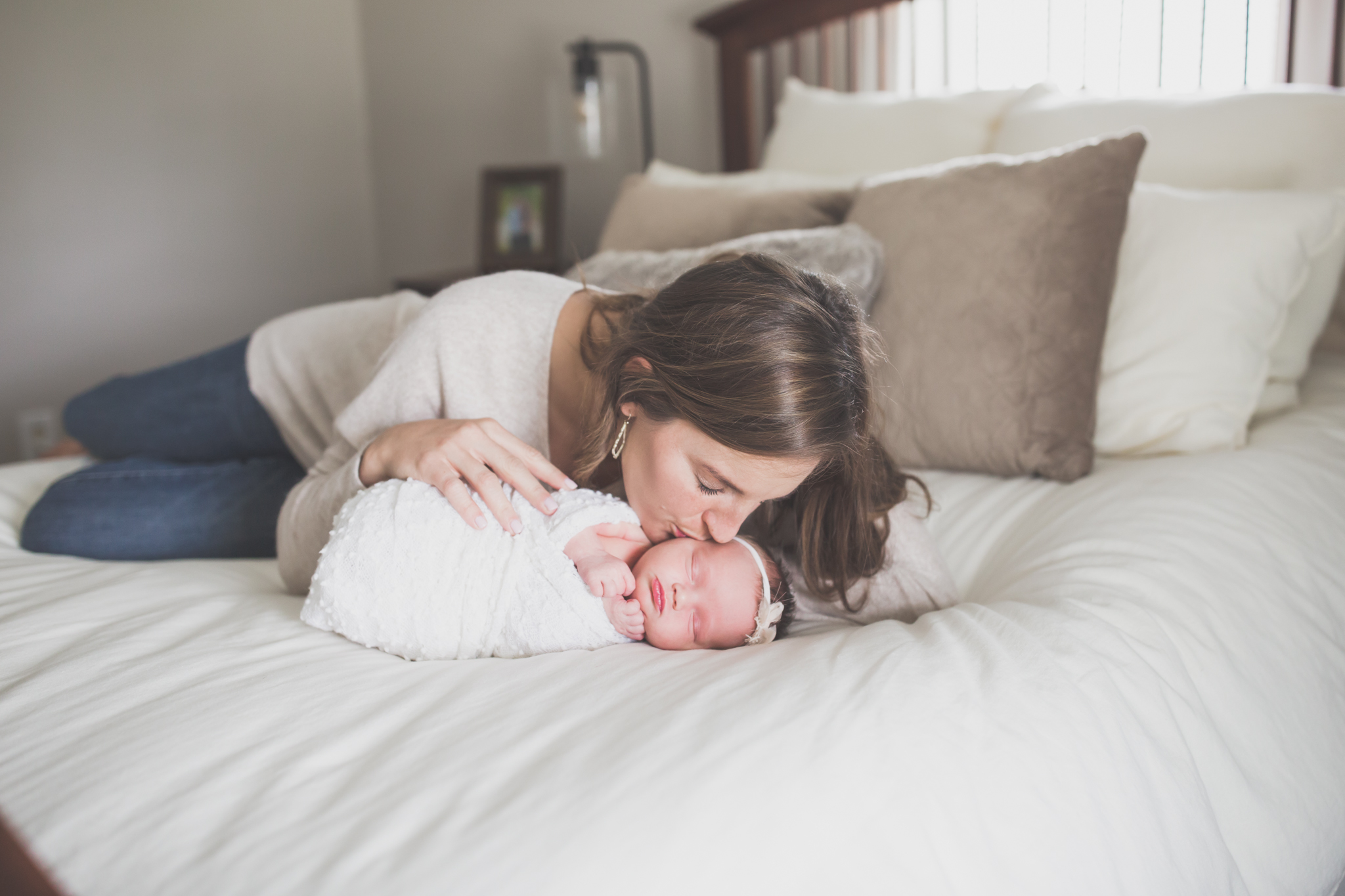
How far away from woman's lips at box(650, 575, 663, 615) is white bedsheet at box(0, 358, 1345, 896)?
9 cm

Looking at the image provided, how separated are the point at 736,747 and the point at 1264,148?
4.81 feet

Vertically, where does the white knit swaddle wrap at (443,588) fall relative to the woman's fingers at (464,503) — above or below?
below

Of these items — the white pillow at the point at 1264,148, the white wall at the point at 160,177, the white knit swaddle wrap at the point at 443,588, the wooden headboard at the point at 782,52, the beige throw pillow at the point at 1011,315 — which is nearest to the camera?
the white knit swaddle wrap at the point at 443,588

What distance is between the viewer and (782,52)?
2.55 meters

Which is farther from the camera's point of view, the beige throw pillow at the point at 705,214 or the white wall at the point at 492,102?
the white wall at the point at 492,102

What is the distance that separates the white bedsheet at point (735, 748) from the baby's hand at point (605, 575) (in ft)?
0.28

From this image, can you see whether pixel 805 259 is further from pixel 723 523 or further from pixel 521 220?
pixel 521 220

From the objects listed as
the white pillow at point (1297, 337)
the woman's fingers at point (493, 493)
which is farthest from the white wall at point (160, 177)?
the white pillow at point (1297, 337)

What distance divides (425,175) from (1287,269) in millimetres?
3383

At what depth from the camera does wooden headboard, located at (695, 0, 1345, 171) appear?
2.26m

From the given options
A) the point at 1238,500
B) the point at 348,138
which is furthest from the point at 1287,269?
the point at 348,138

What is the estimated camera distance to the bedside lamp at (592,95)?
8.71 feet

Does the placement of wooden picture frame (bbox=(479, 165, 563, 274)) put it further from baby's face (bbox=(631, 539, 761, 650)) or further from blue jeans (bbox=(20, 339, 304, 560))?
baby's face (bbox=(631, 539, 761, 650))

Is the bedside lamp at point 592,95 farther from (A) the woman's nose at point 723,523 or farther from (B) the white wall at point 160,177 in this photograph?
(A) the woman's nose at point 723,523
